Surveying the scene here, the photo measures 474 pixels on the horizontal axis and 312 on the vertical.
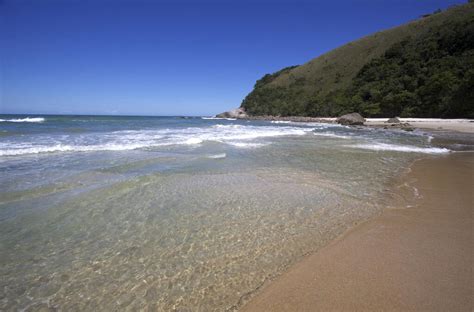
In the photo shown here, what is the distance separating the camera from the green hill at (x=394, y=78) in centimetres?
4357

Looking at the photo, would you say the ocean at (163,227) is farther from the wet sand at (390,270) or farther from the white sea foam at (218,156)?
the white sea foam at (218,156)

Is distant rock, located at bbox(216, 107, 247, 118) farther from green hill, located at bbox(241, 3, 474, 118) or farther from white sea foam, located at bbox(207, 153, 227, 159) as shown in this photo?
white sea foam, located at bbox(207, 153, 227, 159)

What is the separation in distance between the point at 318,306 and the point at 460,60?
2435 inches

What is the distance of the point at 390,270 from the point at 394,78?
6594cm

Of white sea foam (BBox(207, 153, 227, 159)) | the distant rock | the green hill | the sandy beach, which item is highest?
the green hill

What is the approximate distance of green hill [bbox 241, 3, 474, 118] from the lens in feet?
143

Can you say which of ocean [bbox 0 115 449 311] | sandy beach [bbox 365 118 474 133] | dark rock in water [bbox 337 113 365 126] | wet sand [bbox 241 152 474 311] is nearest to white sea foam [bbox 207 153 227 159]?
ocean [bbox 0 115 449 311]

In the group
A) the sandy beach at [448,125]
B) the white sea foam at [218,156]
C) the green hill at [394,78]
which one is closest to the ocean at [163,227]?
the white sea foam at [218,156]

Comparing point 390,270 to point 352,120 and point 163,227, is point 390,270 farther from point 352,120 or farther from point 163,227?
point 352,120

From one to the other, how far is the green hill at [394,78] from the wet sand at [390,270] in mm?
43461

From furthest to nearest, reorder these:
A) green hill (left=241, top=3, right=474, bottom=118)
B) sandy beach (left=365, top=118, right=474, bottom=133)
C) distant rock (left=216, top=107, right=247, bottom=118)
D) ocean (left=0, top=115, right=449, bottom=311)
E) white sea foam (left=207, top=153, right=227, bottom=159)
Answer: distant rock (left=216, top=107, right=247, bottom=118) < green hill (left=241, top=3, right=474, bottom=118) < sandy beach (left=365, top=118, right=474, bottom=133) < white sea foam (left=207, top=153, right=227, bottom=159) < ocean (left=0, top=115, right=449, bottom=311)

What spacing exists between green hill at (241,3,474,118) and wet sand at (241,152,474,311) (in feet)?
143

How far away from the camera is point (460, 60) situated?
47375 millimetres

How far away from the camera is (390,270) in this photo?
3.16 metres
